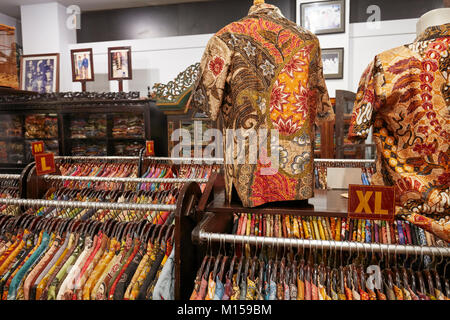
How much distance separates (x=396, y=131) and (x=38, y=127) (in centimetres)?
472

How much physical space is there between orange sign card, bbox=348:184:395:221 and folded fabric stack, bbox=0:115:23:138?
496 centimetres

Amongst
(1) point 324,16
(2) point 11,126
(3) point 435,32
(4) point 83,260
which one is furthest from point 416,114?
(2) point 11,126

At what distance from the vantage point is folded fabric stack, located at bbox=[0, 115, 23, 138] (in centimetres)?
449

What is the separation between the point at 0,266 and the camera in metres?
1.27

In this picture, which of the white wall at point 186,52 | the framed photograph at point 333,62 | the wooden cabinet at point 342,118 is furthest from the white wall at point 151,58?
the wooden cabinet at point 342,118

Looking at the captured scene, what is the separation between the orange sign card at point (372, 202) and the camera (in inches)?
40.8

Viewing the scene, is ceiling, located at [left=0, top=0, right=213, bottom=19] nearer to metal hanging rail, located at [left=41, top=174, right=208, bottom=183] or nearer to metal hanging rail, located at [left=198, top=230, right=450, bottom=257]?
metal hanging rail, located at [left=41, top=174, right=208, bottom=183]

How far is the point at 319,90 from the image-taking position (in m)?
1.43

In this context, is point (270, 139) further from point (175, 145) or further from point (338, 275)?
point (175, 145)

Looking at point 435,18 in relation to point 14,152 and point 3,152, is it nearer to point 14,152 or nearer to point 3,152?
point 14,152

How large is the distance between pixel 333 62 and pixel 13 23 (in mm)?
4822

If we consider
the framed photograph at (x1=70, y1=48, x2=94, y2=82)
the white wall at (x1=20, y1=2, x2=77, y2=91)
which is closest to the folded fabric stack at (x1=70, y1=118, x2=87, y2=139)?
the framed photograph at (x1=70, y1=48, x2=94, y2=82)

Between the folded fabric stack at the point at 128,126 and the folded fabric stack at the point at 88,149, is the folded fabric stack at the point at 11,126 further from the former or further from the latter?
the folded fabric stack at the point at 128,126
